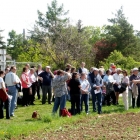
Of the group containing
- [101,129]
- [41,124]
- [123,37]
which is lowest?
[101,129]

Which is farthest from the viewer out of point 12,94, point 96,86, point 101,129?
point 96,86

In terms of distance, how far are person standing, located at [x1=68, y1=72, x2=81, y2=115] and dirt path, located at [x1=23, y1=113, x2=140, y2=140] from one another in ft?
3.23

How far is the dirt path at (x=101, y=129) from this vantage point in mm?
9391

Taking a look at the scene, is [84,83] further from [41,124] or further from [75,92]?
[41,124]

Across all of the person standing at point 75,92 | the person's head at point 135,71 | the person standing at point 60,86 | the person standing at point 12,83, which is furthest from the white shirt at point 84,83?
the person's head at point 135,71

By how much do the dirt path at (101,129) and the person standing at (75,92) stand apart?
0.99 m

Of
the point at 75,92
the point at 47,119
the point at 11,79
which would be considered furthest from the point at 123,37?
the point at 47,119

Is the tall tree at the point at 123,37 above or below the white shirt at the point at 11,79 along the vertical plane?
above

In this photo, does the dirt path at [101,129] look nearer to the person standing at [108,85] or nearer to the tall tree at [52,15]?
the person standing at [108,85]

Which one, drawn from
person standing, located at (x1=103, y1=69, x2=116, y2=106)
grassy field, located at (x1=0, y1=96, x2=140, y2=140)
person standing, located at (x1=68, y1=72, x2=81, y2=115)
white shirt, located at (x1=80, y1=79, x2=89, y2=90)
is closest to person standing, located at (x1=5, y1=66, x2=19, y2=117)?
grassy field, located at (x1=0, y1=96, x2=140, y2=140)

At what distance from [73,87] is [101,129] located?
3.10 m

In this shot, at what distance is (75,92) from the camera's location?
13.4 meters

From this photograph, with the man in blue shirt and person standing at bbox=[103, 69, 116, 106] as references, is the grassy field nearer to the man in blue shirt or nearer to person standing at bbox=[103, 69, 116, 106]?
person standing at bbox=[103, 69, 116, 106]

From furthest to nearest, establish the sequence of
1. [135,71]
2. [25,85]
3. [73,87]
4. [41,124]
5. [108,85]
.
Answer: [108,85] < [25,85] < [135,71] < [73,87] < [41,124]
